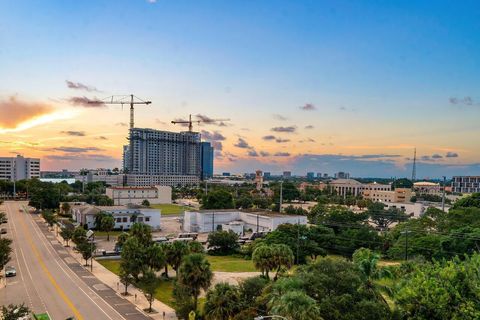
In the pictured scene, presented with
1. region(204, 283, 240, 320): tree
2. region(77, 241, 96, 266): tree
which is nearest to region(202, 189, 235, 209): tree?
region(77, 241, 96, 266): tree

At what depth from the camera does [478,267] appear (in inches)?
971

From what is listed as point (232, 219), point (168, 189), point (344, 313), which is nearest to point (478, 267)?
point (344, 313)

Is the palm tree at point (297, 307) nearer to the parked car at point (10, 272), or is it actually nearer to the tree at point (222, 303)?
the tree at point (222, 303)

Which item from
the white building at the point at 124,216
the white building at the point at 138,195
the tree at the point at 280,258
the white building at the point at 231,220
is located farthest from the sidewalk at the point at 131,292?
the white building at the point at 138,195

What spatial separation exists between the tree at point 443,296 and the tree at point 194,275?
13.8 m

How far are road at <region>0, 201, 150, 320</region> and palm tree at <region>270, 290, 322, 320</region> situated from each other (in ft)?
49.3

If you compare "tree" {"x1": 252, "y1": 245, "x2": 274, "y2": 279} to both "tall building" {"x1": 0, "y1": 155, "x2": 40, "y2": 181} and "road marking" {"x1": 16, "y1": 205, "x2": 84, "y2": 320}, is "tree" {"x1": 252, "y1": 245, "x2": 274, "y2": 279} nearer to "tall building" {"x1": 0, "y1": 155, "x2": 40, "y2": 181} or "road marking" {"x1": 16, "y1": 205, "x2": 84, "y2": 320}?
"road marking" {"x1": 16, "y1": 205, "x2": 84, "y2": 320}

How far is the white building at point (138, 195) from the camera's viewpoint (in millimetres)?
125750

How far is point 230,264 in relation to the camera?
5334 centimetres

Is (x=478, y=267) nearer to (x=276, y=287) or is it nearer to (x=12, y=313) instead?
(x=276, y=287)

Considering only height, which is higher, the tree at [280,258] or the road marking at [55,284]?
the tree at [280,258]

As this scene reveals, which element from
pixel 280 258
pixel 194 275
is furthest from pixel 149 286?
pixel 280 258

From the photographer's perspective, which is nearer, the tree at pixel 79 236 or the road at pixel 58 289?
the road at pixel 58 289

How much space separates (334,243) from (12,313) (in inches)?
1834
